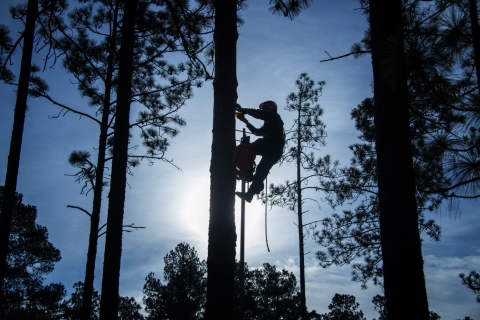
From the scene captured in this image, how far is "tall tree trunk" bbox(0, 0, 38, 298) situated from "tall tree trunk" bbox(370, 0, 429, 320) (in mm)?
4991

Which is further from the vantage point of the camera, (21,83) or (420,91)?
(21,83)

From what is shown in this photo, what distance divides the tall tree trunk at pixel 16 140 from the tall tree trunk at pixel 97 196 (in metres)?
1.63

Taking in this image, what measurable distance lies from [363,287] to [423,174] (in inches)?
303

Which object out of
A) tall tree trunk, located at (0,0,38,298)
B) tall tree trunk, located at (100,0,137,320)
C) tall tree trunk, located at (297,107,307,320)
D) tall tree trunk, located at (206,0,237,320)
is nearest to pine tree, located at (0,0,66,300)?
Result: tall tree trunk, located at (0,0,38,298)

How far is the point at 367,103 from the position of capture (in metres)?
9.90

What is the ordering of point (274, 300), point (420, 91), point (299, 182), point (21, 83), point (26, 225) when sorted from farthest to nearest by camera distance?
1. point (274, 300)
2. point (26, 225)
3. point (299, 182)
4. point (21, 83)
5. point (420, 91)

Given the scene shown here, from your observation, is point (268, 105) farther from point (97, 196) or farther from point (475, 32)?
point (97, 196)

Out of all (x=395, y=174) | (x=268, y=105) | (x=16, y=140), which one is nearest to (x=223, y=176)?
(x=395, y=174)

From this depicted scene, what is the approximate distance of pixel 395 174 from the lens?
12.2ft

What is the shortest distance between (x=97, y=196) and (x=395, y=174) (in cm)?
579

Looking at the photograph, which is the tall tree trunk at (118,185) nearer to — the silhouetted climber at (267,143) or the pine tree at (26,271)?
the silhouetted climber at (267,143)

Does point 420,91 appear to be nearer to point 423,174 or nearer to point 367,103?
point 423,174

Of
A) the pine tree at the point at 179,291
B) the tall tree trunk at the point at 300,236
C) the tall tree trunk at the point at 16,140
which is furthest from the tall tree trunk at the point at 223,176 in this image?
the pine tree at the point at 179,291

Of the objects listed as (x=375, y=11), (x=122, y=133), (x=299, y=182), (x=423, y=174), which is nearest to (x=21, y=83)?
(x=122, y=133)
